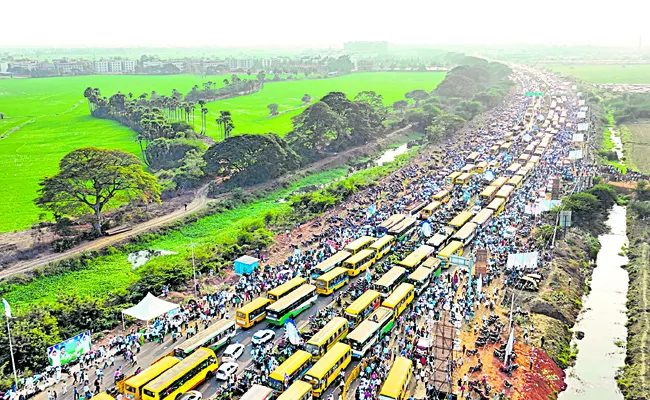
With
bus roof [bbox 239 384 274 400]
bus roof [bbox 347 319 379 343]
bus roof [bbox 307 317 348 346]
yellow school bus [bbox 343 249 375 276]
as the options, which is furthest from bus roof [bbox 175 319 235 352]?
yellow school bus [bbox 343 249 375 276]

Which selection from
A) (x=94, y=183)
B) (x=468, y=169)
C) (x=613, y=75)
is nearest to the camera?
(x=94, y=183)

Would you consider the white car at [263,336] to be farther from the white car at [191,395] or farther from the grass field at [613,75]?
the grass field at [613,75]

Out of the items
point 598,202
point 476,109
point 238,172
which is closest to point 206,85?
point 476,109

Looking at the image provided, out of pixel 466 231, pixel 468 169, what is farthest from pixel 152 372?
pixel 468 169

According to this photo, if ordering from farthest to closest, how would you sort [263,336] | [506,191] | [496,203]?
[506,191] → [496,203] → [263,336]

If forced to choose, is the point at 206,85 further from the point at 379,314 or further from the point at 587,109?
the point at 379,314

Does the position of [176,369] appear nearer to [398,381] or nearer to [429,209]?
[398,381]
